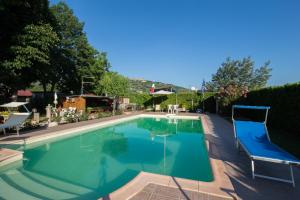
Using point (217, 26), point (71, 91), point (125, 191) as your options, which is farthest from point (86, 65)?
point (125, 191)

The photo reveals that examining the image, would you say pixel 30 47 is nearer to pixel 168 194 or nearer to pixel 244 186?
pixel 168 194

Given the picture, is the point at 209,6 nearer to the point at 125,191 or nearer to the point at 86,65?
the point at 125,191

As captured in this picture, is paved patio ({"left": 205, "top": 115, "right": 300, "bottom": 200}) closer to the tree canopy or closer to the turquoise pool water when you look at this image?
the turquoise pool water

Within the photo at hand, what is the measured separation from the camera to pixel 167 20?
1834cm

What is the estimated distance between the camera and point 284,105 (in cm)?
1007

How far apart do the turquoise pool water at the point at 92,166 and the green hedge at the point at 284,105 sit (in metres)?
4.65

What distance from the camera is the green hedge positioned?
29.6ft

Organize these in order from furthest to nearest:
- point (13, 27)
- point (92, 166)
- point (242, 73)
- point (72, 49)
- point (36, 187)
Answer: point (242, 73) < point (72, 49) < point (13, 27) < point (92, 166) < point (36, 187)

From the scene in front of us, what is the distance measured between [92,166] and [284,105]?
964cm

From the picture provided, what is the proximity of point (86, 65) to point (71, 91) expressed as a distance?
477 centimetres

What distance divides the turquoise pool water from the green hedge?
4650mm

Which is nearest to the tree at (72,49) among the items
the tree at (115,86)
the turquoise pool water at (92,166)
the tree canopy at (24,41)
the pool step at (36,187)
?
the tree at (115,86)

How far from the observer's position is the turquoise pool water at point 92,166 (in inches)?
184

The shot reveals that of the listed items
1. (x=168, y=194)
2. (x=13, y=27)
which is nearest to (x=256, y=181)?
(x=168, y=194)
